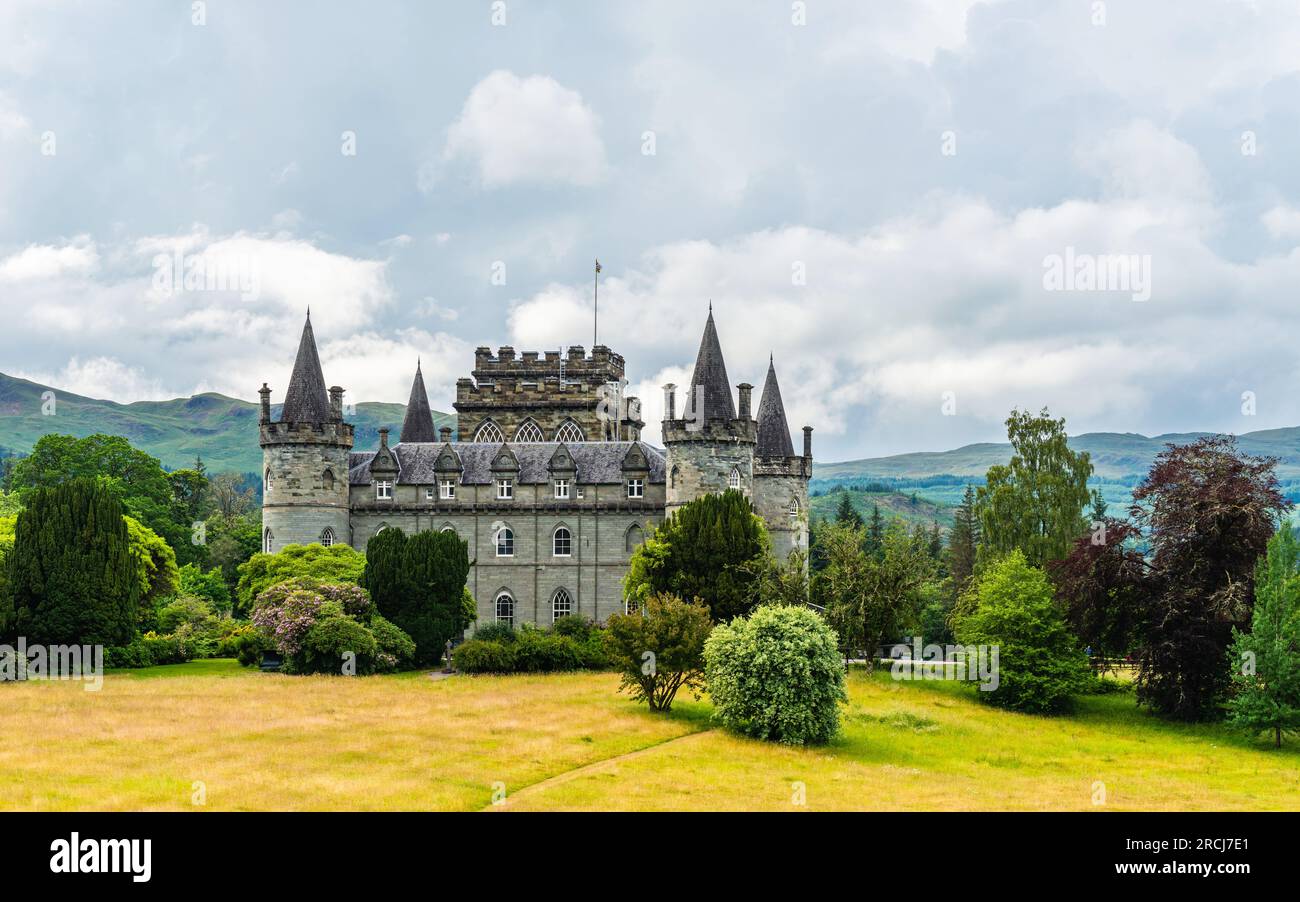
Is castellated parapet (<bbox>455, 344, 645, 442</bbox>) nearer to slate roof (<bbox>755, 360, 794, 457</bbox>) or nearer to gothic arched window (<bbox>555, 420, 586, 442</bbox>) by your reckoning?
gothic arched window (<bbox>555, 420, 586, 442</bbox>)

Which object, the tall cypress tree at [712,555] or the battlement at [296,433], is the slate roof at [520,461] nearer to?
the battlement at [296,433]

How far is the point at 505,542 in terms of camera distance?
2299 inches

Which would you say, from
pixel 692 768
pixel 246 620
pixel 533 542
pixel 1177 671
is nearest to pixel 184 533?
pixel 246 620

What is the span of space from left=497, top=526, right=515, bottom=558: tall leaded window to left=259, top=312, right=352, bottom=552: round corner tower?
775 cm

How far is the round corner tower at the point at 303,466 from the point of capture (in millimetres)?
56250

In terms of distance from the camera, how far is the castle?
55.5m

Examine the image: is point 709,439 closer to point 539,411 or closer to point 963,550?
point 539,411

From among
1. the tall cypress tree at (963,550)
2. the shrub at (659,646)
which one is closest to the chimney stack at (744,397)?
the shrub at (659,646)

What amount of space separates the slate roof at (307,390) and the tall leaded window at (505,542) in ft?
33.6

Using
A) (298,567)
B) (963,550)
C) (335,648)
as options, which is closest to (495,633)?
(335,648)

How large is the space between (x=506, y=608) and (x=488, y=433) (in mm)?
12209

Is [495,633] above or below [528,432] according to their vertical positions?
below

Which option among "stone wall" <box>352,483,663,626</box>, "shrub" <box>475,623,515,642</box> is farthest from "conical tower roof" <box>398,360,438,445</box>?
"shrub" <box>475,623,515,642</box>
